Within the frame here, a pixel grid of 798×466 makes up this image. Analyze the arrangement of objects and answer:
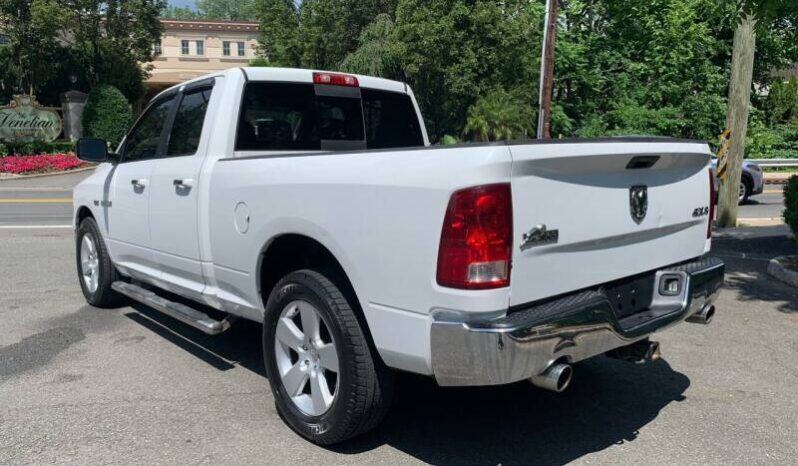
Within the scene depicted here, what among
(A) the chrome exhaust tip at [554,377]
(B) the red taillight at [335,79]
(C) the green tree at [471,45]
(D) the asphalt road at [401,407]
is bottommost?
(D) the asphalt road at [401,407]

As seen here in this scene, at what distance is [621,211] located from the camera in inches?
130

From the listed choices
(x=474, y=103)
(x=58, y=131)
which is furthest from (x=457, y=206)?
(x=58, y=131)

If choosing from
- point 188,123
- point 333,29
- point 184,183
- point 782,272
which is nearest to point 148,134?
point 188,123

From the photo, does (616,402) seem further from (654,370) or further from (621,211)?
(621,211)

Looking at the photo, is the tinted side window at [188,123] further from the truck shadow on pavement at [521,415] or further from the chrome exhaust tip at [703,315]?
the chrome exhaust tip at [703,315]

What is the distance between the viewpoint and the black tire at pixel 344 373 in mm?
3156

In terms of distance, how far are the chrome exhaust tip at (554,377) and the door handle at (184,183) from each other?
2511 mm

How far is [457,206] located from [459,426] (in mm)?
1569

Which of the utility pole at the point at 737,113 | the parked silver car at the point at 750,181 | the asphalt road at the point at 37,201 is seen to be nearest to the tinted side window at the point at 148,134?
the asphalt road at the point at 37,201

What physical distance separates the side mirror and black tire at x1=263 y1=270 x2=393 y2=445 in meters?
2.90

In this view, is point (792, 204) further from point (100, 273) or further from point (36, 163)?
point (36, 163)

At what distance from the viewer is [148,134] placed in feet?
17.5

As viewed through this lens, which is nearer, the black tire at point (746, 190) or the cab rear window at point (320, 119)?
the cab rear window at point (320, 119)

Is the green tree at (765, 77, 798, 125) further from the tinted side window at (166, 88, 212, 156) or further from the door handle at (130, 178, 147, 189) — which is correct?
the door handle at (130, 178, 147, 189)
